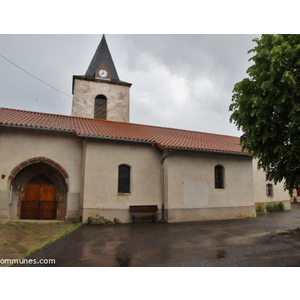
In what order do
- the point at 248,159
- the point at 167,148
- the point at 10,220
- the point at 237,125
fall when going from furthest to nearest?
the point at 248,159 → the point at 167,148 → the point at 10,220 → the point at 237,125

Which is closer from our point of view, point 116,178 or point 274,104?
point 274,104

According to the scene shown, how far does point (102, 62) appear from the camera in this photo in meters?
23.2

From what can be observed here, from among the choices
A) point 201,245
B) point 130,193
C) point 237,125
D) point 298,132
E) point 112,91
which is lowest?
point 201,245

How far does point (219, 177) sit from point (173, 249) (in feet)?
27.3

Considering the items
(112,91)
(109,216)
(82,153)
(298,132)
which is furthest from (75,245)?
(112,91)

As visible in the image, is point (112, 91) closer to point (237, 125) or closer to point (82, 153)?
point (82, 153)

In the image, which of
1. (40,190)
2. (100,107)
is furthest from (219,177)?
(100,107)

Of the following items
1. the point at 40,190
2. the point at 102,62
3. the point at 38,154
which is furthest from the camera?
the point at 102,62

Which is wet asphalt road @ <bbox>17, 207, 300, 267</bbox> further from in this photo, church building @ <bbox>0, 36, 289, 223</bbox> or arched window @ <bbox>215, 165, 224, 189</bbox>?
arched window @ <bbox>215, 165, 224, 189</bbox>

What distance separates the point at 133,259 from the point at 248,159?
1177 cm

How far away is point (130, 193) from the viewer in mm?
12047

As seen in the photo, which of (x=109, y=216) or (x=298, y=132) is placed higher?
(x=298, y=132)

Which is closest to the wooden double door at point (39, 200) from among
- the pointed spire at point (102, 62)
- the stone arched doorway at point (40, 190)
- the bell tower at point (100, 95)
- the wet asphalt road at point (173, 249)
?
the stone arched doorway at point (40, 190)

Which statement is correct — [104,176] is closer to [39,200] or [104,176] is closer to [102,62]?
[39,200]
